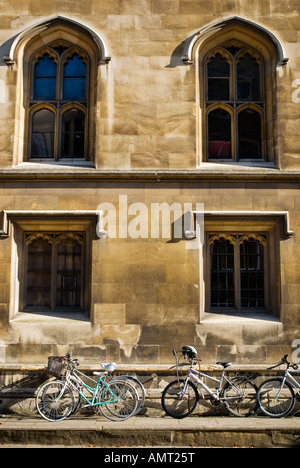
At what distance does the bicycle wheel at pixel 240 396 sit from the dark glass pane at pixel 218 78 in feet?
18.2

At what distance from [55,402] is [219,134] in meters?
5.95

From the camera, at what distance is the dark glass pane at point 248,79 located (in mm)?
9672

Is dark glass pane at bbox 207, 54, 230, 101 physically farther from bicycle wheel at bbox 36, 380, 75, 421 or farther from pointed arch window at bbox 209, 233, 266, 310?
bicycle wheel at bbox 36, 380, 75, 421

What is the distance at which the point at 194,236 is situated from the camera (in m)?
8.76

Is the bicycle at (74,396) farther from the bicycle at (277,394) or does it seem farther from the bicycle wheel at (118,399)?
the bicycle at (277,394)

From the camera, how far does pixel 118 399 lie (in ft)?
25.5

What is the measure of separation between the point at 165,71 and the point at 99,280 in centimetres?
426

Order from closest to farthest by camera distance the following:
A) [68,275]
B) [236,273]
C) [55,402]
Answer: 1. [55,402]
2. [236,273]
3. [68,275]

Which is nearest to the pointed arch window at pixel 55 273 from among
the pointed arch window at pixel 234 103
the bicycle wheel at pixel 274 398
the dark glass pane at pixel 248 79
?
the pointed arch window at pixel 234 103

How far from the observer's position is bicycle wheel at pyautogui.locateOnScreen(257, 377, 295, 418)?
802cm

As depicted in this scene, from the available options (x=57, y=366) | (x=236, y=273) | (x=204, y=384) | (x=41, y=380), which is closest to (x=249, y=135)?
(x=236, y=273)

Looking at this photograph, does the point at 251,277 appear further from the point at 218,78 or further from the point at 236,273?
the point at 218,78

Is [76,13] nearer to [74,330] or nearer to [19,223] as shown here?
[19,223]

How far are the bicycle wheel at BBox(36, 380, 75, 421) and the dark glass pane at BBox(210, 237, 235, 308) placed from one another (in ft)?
10.4
